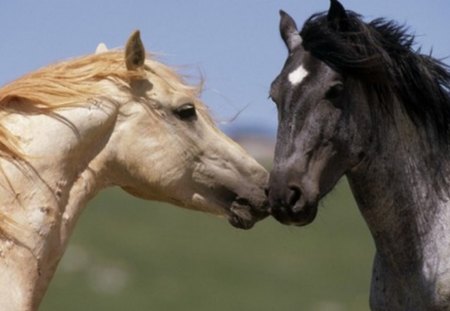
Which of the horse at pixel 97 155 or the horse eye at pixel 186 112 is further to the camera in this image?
the horse eye at pixel 186 112

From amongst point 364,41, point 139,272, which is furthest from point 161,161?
point 139,272

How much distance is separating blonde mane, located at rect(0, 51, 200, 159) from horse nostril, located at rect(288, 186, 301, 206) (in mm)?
754

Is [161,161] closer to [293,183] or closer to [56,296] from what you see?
[293,183]

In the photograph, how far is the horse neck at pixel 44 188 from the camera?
23.3ft

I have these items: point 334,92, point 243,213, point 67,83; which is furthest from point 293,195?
point 67,83

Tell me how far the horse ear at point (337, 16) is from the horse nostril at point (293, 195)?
3.25 feet

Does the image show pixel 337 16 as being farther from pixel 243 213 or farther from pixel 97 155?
pixel 97 155

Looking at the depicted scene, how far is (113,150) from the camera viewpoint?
24.4 feet

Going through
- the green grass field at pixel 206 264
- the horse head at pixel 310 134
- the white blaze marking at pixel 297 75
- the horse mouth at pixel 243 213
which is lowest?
the green grass field at pixel 206 264

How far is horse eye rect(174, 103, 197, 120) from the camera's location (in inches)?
300

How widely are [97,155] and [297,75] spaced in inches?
48.0

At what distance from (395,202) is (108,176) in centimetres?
167

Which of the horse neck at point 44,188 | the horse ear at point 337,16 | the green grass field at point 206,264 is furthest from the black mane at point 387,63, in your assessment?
the green grass field at point 206,264

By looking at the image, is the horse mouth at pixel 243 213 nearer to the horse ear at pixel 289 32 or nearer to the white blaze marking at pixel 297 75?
the white blaze marking at pixel 297 75
